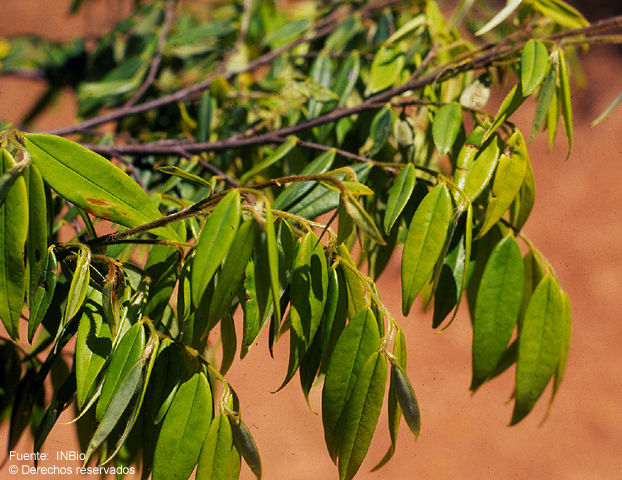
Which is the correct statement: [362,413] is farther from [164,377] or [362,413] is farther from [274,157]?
[274,157]

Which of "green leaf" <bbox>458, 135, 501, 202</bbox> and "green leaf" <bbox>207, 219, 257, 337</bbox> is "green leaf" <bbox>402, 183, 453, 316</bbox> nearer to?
"green leaf" <bbox>458, 135, 501, 202</bbox>

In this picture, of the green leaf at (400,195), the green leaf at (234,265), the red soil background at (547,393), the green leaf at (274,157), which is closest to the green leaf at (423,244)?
the green leaf at (400,195)

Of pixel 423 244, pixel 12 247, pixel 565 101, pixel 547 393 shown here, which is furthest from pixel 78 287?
pixel 547 393

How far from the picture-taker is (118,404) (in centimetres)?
39

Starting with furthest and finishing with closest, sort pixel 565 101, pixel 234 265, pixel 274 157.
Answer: pixel 274 157 < pixel 565 101 < pixel 234 265

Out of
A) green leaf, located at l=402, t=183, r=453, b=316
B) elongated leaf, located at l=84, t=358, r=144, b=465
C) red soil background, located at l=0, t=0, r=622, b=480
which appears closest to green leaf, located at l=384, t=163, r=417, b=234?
green leaf, located at l=402, t=183, r=453, b=316

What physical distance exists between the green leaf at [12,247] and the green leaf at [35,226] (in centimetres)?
1

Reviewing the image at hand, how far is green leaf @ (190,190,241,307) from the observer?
0.36 meters

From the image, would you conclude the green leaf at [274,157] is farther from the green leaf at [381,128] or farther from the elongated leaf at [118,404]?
the elongated leaf at [118,404]

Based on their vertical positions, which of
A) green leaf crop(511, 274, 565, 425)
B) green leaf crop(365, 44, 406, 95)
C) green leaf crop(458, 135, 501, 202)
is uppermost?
green leaf crop(365, 44, 406, 95)

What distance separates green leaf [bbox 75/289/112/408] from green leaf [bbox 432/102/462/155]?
365mm

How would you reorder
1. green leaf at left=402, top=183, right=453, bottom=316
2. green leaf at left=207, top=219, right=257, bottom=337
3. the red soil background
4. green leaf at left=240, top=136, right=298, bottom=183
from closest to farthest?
green leaf at left=207, top=219, right=257, bottom=337 < green leaf at left=402, top=183, right=453, bottom=316 < green leaf at left=240, top=136, right=298, bottom=183 < the red soil background

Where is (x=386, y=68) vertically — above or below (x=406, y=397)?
above

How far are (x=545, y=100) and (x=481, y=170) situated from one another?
96mm
